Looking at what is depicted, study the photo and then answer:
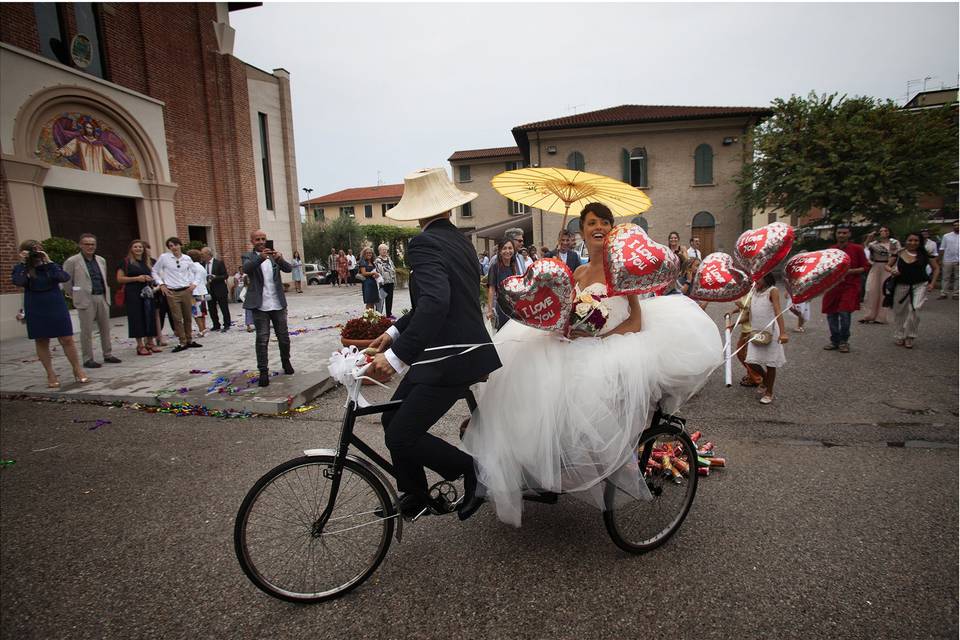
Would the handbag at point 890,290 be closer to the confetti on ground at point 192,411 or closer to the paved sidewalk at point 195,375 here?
the paved sidewalk at point 195,375

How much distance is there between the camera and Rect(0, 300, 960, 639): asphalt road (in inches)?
87.3

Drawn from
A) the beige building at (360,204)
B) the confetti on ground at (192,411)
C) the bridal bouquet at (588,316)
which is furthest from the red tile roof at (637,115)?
the beige building at (360,204)

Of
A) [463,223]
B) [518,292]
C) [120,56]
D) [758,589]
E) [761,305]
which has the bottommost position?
[758,589]

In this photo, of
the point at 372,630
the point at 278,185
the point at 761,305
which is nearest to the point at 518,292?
the point at 372,630

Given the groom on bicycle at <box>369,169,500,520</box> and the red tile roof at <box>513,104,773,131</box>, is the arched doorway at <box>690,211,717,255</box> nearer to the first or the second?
the red tile roof at <box>513,104,773,131</box>

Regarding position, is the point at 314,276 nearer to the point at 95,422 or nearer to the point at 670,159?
the point at 670,159

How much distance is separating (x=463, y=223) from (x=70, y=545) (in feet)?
118

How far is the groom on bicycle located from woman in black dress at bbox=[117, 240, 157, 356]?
25.0ft

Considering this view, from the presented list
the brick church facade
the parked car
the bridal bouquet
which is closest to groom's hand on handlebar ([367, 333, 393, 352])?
the bridal bouquet

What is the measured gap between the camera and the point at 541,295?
7.63ft

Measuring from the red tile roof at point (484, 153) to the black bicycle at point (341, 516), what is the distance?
36.3 metres

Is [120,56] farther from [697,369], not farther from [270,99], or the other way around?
[697,369]

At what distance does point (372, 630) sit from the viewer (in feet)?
7.21

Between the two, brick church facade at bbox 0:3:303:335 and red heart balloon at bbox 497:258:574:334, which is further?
brick church facade at bbox 0:3:303:335
